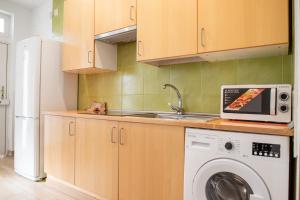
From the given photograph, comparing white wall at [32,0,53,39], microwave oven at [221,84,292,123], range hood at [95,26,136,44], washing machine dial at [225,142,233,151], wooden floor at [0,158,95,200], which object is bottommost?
wooden floor at [0,158,95,200]

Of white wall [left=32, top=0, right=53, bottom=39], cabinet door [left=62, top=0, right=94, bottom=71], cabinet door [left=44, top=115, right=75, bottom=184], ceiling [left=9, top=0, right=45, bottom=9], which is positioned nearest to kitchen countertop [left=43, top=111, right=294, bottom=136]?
cabinet door [left=44, top=115, right=75, bottom=184]

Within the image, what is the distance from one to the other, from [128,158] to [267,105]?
1085 mm

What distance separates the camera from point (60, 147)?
2.38 metres

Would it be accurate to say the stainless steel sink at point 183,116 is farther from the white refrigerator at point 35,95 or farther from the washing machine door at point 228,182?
the white refrigerator at point 35,95

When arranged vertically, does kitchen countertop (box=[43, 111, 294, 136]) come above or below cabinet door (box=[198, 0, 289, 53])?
below

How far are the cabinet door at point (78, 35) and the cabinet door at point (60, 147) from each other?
660mm

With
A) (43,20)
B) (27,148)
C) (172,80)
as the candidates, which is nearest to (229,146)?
(172,80)

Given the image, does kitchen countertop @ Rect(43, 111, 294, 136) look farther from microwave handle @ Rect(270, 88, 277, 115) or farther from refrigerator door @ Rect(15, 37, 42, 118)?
refrigerator door @ Rect(15, 37, 42, 118)

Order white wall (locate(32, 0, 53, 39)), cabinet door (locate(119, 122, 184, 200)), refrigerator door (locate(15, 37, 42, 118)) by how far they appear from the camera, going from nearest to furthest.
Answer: cabinet door (locate(119, 122, 184, 200)), refrigerator door (locate(15, 37, 42, 118)), white wall (locate(32, 0, 53, 39))

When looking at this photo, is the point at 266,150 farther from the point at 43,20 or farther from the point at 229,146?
the point at 43,20

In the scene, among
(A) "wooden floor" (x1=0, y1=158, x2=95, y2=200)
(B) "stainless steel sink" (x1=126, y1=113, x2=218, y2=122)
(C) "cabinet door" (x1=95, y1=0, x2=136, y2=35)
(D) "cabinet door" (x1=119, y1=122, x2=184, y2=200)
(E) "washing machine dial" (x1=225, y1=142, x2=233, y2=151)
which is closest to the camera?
(E) "washing machine dial" (x1=225, y1=142, x2=233, y2=151)

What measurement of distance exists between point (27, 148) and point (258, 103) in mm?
2652

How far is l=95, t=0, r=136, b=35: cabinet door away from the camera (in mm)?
2095

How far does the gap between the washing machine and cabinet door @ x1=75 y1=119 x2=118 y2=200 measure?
70 centimetres
